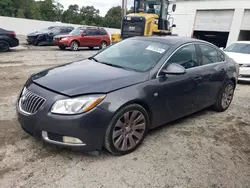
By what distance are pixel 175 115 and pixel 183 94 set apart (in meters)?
0.36

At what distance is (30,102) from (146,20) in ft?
30.9

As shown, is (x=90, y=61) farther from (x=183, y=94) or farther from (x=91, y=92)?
(x=183, y=94)

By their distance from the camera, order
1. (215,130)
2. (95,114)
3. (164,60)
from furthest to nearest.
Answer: (215,130), (164,60), (95,114)

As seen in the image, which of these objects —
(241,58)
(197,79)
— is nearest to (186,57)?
(197,79)

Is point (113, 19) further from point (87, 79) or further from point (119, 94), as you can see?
point (119, 94)

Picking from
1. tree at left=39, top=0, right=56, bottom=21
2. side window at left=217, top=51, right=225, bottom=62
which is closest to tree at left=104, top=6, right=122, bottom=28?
tree at left=39, top=0, right=56, bottom=21

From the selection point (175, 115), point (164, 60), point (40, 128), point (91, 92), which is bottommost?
point (175, 115)

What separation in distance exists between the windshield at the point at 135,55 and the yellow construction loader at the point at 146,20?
7.57 meters

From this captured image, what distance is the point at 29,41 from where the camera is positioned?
17.4 metres

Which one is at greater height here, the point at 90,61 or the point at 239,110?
the point at 90,61

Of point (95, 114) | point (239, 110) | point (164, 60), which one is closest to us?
point (95, 114)

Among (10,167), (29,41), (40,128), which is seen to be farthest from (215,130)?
(29,41)

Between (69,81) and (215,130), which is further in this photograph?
(215,130)

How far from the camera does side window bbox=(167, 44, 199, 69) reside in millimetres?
3649
